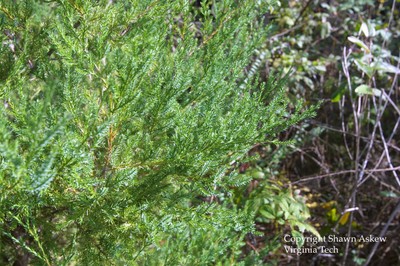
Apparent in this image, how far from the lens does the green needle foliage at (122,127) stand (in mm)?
1275

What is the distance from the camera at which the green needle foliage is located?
4.18ft

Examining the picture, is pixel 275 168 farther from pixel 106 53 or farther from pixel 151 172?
pixel 106 53

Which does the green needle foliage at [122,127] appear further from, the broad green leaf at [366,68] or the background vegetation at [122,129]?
the broad green leaf at [366,68]

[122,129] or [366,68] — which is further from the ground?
[122,129]

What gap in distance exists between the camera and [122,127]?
1.51m

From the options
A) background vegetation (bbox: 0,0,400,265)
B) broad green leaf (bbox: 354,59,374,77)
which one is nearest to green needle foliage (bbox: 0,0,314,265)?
background vegetation (bbox: 0,0,400,265)

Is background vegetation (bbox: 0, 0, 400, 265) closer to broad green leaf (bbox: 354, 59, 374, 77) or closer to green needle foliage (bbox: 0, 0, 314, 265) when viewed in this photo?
green needle foliage (bbox: 0, 0, 314, 265)

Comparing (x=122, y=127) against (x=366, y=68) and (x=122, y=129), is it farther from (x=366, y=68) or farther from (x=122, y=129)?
(x=366, y=68)

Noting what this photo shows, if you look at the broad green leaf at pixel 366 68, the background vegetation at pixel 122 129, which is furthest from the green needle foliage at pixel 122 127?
the broad green leaf at pixel 366 68

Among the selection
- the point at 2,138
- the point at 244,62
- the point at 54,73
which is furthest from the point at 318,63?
the point at 2,138

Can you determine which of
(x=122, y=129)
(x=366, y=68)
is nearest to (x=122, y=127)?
(x=122, y=129)

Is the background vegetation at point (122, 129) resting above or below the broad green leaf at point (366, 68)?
above

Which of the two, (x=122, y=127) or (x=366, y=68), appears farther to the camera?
(x=366, y=68)

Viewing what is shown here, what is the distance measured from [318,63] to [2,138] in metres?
3.16
